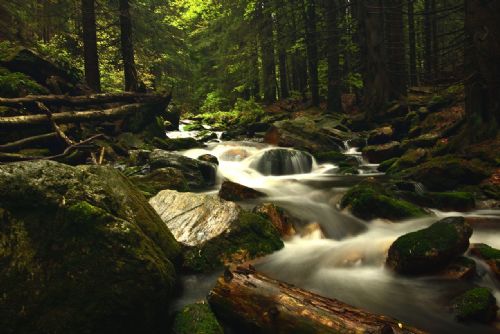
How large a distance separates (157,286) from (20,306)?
3.62 ft

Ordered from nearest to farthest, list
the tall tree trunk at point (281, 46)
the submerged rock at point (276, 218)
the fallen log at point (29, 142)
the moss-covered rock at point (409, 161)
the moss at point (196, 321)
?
the moss at point (196, 321), the submerged rock at point (276, 218), the fallen log at point (29, 142), the moss-covered rock at point (409, 161), the tall tree trunk at point (281, 46)

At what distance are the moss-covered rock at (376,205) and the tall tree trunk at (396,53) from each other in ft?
35.5

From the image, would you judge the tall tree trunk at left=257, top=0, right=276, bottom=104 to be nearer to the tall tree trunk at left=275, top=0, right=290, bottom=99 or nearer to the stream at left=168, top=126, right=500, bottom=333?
the tall tree trunk at left=275, top=0, right=290, bottom=99

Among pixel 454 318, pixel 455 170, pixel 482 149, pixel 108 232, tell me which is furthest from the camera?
pixel 482 149

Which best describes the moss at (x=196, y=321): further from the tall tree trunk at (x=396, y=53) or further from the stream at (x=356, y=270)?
the tall tree trunk at (x=396, y=53)

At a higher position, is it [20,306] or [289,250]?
[20,306]

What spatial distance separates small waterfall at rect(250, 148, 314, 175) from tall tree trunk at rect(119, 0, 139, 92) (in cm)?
622

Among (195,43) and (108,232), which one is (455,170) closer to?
(108,232)

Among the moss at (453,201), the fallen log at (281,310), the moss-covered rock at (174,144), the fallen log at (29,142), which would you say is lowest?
the moss at (453,201)

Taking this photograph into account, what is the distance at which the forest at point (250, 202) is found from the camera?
336 centimetres

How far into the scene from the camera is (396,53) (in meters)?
18.3

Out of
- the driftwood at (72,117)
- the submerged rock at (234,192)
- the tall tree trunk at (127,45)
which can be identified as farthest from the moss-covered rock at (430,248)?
the tall tree trunk at (127,45)

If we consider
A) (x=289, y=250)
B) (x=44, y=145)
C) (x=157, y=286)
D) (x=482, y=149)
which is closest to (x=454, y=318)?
(x=289, y=250)

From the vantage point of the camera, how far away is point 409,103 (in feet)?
56.6
